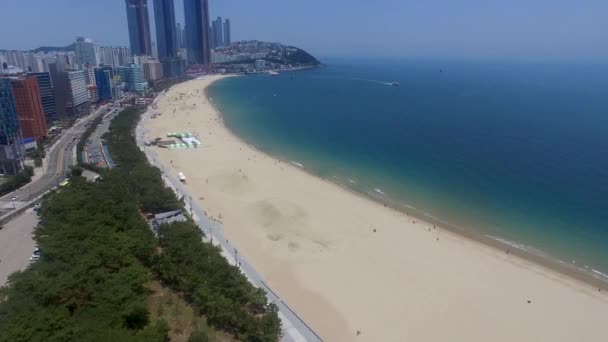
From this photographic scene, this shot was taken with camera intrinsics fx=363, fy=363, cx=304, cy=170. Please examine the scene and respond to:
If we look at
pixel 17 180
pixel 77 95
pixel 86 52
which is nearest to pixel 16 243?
pixel 17 180

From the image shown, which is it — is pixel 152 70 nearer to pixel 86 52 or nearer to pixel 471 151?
pixel 86 52

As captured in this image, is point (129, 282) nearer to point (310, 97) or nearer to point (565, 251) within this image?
point (565, 251)

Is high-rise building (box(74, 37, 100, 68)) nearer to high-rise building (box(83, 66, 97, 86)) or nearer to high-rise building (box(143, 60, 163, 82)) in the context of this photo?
high-rise building (box(143, 60, 163, 82))

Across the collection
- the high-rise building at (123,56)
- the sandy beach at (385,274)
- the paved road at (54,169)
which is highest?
the high-rise building at (123,56)

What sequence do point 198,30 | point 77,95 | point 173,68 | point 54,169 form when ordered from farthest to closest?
point 198,30
point 173,68
point 77,95
point 54,169

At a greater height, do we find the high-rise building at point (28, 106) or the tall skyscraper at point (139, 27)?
the tall skyscraper at point (139, 27)

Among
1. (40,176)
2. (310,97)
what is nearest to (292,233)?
(40,176)

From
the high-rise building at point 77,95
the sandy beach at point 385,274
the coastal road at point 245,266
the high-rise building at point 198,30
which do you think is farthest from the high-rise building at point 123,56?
the sandy beach at point 385,274

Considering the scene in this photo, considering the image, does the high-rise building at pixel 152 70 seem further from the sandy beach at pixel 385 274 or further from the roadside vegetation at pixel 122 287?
the roadside vegetation at pixel 122 287
